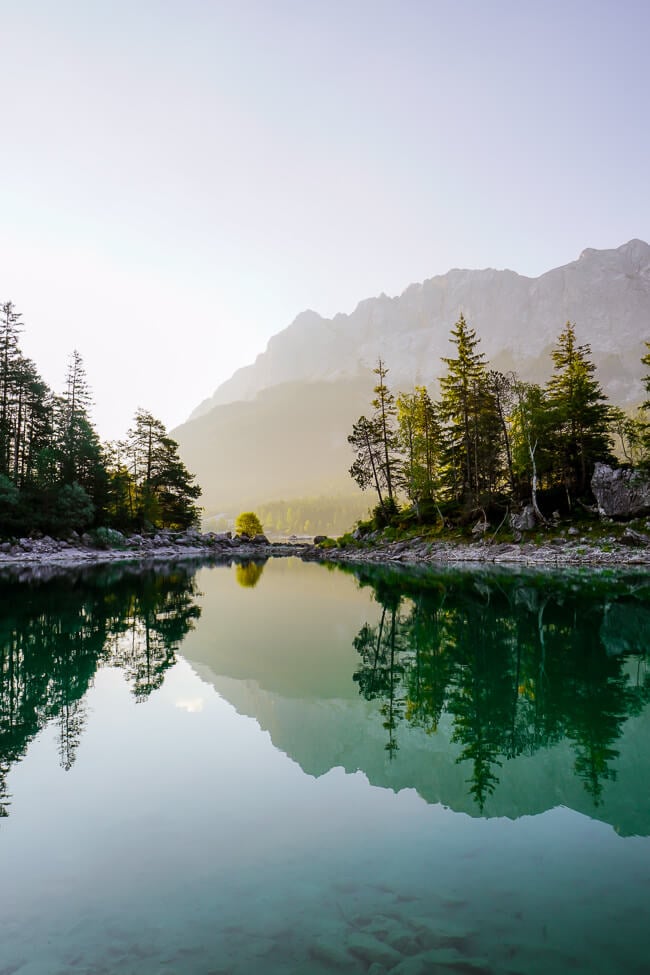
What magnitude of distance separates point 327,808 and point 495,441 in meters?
55.0

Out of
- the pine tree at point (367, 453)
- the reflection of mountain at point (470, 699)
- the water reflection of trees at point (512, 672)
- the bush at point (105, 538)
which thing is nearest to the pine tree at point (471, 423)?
the pine tree at point (367, 453)

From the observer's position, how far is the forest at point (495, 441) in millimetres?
48844

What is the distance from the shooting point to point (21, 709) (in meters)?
9.83

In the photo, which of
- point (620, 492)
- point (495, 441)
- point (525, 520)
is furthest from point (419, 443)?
point (620, 492)

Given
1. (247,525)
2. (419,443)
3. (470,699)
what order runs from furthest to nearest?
1. (247,525)
2. (419,443)
3. (470,699)

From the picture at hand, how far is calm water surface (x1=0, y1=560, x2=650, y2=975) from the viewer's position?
3.96 m

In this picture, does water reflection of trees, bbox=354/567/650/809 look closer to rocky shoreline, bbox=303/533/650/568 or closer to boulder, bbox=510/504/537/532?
rocky shoreline, bbox=303/533/650/568

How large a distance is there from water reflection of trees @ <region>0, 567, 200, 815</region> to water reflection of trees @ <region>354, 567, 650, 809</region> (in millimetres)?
5687

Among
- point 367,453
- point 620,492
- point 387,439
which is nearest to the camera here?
point 620,492

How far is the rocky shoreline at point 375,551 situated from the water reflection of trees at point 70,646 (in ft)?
77.5

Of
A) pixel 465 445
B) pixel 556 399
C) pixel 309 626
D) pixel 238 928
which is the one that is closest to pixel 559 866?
pixel 238 928

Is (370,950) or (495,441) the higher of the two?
(495,441)

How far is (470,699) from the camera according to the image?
10.2 meters

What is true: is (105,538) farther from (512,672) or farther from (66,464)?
(512,672)
